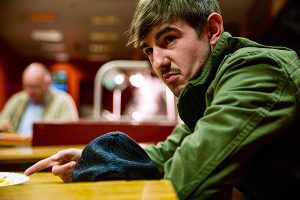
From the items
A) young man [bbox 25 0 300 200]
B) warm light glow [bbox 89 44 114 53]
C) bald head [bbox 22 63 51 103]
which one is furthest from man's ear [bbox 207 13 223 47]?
warm light glow [bbox 89 44 114 53]

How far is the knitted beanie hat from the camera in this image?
1062mm

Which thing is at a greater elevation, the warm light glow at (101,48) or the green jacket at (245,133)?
the green jacket at (245,133)

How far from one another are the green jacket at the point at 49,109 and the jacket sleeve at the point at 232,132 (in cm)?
408

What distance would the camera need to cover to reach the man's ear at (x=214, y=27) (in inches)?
55.2

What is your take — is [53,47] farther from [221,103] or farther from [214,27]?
[221,103]

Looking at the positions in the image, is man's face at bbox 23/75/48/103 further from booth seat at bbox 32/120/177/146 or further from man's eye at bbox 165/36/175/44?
man's eye at bbox 165/36/175/44

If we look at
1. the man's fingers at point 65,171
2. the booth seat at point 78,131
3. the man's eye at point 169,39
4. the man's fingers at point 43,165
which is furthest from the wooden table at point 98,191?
the booth seat at point 78,131

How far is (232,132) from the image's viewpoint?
91 centimetres

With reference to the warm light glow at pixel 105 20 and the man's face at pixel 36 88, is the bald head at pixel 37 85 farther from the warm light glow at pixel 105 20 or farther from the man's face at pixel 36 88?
the warm light glow at pixel 105 20

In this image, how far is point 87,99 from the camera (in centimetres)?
1622

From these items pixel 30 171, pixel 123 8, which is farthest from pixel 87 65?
pixel 30 171

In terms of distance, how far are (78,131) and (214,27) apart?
1781 millimetres

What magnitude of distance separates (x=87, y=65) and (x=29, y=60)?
2.30 metres

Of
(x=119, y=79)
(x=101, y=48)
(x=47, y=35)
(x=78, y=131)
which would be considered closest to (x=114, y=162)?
(x=78, y=131)
